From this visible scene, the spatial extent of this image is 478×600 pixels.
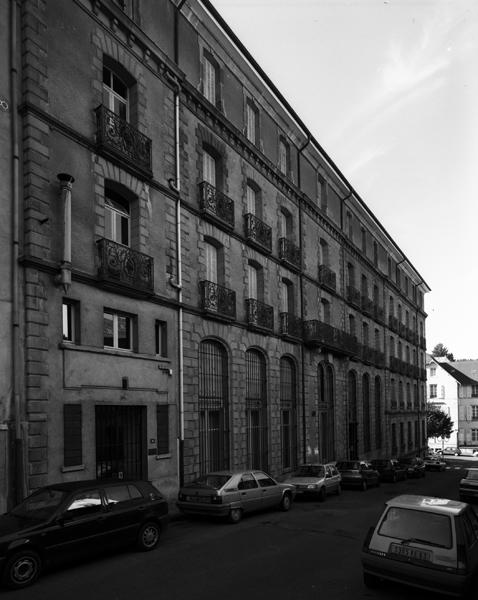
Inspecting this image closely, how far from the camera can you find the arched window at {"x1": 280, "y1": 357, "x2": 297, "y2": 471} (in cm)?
2764

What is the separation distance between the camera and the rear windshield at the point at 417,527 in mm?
8602

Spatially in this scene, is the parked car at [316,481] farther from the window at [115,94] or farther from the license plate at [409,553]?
the window at [115,94]

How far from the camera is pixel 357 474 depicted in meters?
26.0

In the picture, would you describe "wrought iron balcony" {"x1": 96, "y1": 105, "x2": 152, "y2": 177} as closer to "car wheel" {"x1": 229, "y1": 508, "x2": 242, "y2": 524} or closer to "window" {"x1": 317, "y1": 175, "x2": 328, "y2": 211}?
"car wheel" {"x1": 229, "y1": 508, "x2": 242, "y2": 524}

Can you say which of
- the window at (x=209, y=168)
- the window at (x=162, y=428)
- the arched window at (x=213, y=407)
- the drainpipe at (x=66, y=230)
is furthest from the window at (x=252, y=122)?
the window at (x=162, y=428)

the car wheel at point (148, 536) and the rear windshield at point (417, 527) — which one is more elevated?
the rear windshield at point (417, 527)

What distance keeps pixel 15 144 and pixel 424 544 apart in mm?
12715

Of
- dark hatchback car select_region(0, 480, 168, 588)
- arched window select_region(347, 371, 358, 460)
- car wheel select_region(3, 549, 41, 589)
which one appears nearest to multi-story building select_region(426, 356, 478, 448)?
arched window select_region(347, 371, 358, 460)

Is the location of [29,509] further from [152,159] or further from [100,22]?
[100,22]

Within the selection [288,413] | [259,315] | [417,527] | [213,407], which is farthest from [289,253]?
[417,527]

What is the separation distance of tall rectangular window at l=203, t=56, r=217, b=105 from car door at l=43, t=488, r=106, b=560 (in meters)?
16.9

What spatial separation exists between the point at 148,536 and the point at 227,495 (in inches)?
147

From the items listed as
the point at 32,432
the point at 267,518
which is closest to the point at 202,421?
the point at 267,518

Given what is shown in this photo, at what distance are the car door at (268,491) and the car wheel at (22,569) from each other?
835cm
